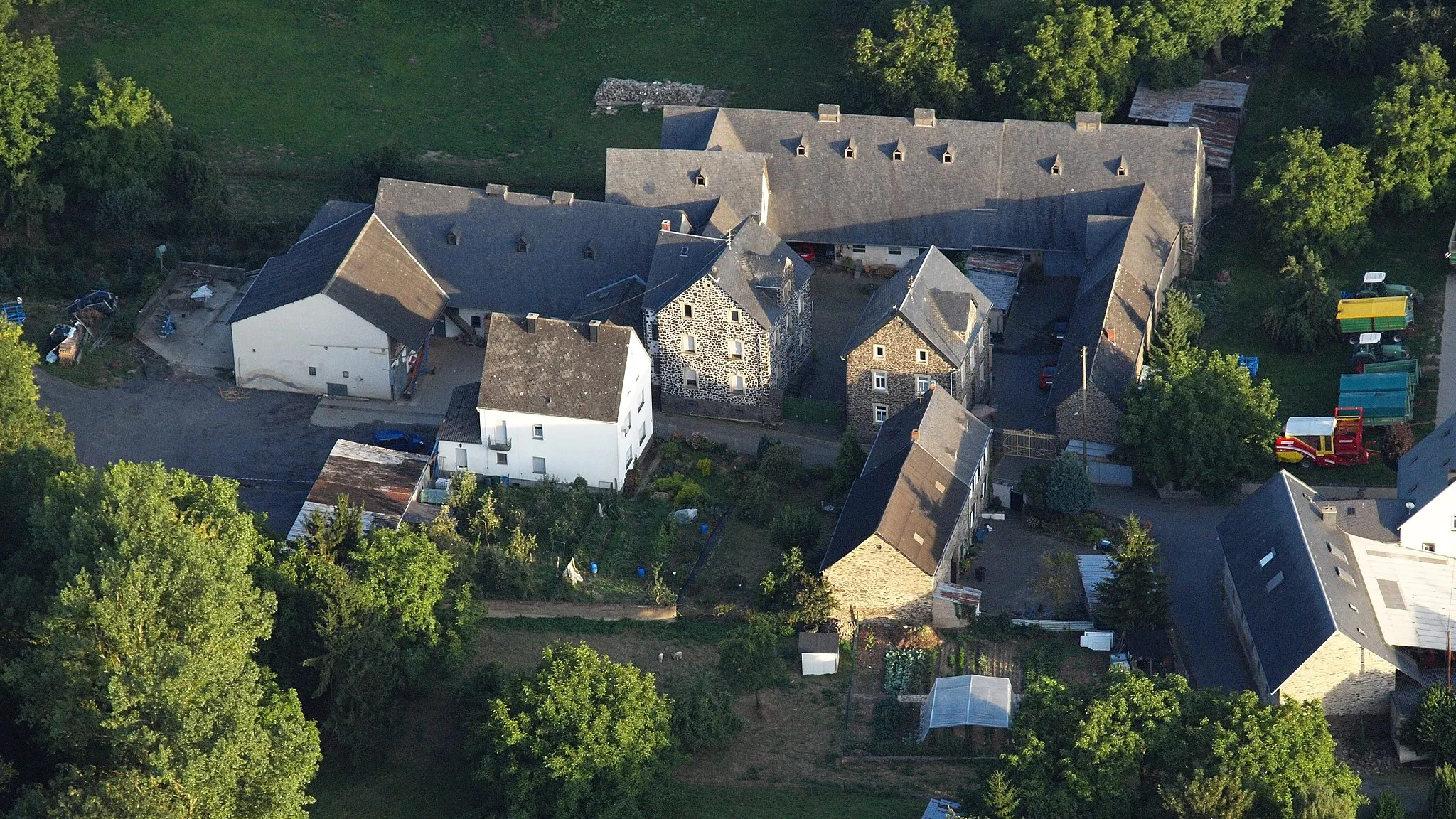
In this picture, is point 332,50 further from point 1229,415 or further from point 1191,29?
point 1229,415

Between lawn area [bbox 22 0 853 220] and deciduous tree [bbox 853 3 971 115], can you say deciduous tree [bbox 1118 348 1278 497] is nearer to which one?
deciduous tree [bbox 853 3 971 115]

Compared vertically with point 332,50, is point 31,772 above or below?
below

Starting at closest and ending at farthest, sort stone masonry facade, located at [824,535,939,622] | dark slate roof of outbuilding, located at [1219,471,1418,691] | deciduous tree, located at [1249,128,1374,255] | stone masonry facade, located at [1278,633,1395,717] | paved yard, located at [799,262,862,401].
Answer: stone masonry facade, located at [1278,633,1395,717] → dark slate roof of outbuilding, located at [1219,471,1418,691] → stone masonry facade, located at [824,535,939,622] → paved yard, located at [799,262,862,401] → deciduous tree, located at [1249,128,1374,255]

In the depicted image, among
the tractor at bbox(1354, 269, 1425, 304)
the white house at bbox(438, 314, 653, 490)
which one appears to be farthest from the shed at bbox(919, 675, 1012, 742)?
the tractor at bbox(1354, 269, 1425, 304)

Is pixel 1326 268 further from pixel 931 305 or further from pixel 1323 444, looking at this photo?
pixel 931 305

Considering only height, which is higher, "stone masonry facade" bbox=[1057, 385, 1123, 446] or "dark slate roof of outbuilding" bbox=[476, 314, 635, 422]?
"dark slate roof of outbuilding" bbox=[476, 314, 635, 422]

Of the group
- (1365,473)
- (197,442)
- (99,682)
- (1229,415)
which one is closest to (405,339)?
(197,442)
